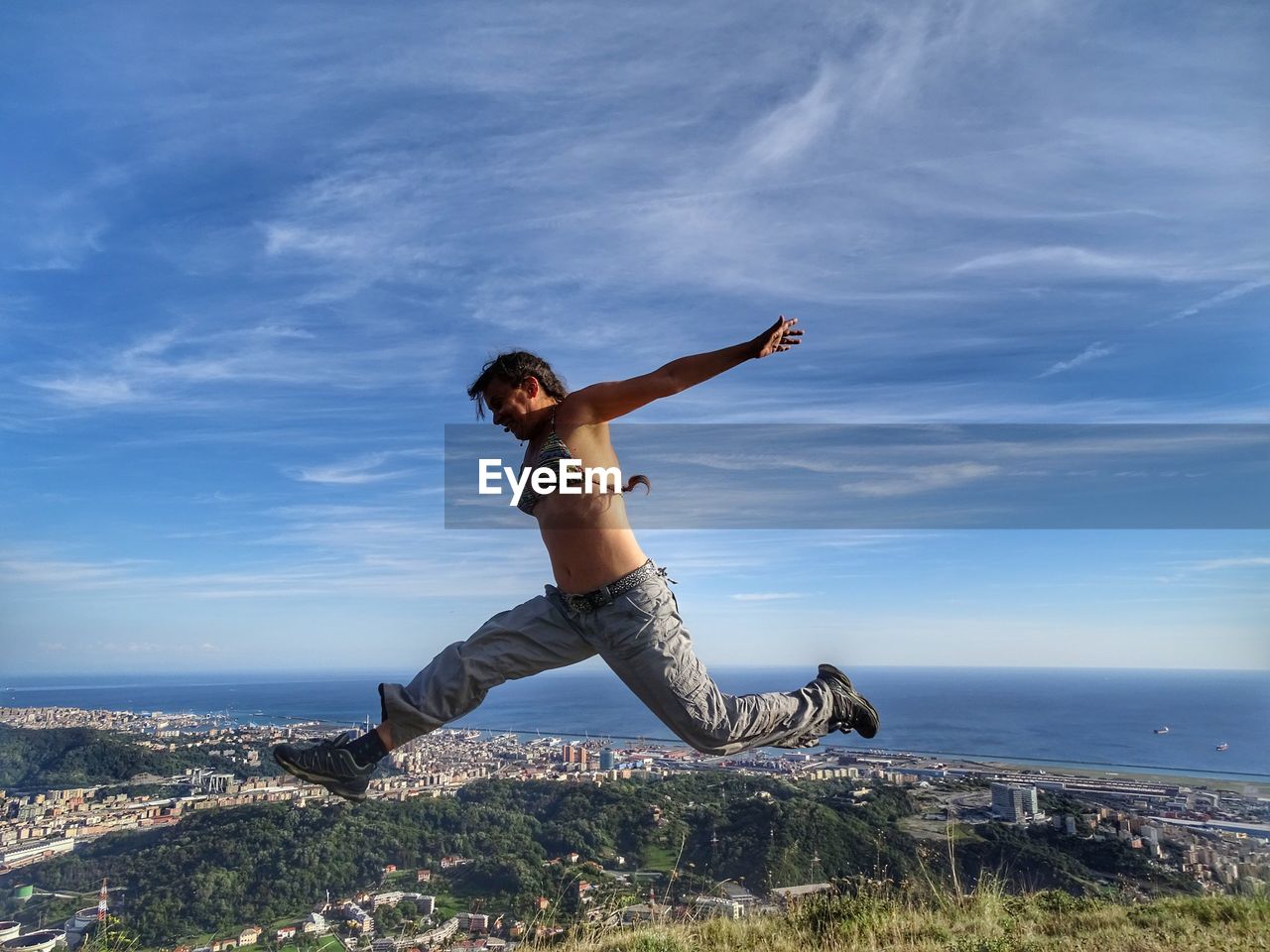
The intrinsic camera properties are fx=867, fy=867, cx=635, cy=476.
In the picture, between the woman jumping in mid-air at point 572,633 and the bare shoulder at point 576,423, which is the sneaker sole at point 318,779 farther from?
the bare shoulder at point 576,423

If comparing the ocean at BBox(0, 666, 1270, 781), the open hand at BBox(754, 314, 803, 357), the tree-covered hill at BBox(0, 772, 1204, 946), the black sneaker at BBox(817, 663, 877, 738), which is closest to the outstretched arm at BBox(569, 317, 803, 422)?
the open hand at BBox(754, 314, 803, 357)

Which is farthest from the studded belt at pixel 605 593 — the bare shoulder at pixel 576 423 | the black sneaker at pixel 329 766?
the black sneaker at pixel 329 766

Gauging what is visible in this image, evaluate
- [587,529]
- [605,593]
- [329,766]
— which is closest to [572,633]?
[605,593]

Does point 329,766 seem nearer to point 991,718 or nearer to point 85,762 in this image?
point 85,762

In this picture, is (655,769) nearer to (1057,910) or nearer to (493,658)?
(1057,910)

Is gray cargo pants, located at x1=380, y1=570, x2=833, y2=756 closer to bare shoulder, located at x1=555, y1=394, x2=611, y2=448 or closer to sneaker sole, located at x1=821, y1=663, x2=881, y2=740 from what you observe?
bare shoulder, located at x1=555, y1=394, x2=611, y2=448

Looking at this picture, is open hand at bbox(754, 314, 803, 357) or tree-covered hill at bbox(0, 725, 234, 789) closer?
open hand at bbox(754, 314, 803, 357)
